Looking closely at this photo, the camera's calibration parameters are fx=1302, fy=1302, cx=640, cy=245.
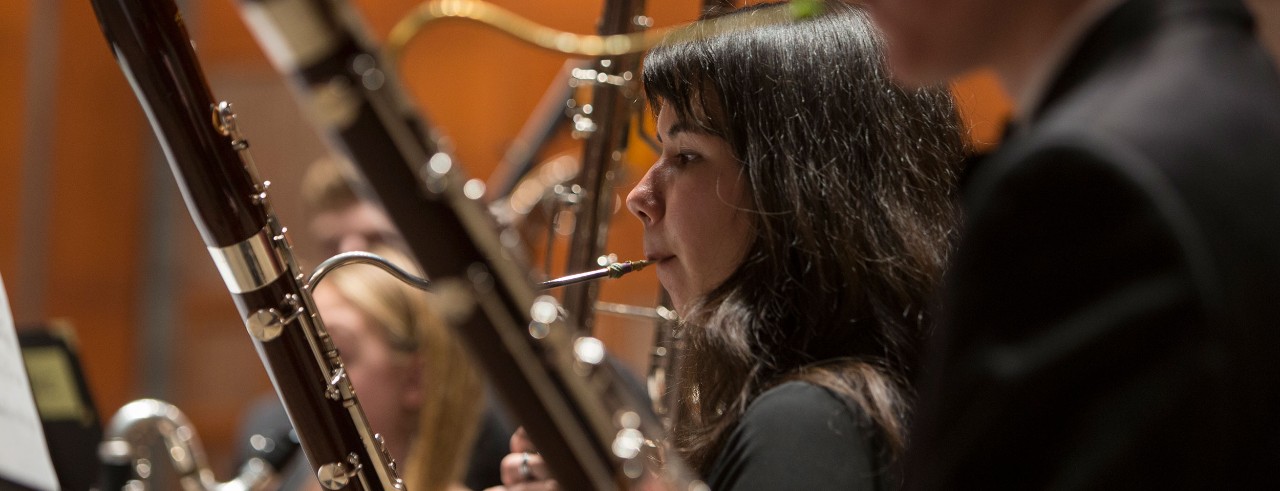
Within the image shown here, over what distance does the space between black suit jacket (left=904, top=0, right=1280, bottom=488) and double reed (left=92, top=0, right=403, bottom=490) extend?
42 cm

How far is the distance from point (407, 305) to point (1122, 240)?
1506mm

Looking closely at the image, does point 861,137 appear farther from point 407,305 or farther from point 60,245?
point 60,245

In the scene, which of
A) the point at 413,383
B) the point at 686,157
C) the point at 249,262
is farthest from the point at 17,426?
the point at 413,383

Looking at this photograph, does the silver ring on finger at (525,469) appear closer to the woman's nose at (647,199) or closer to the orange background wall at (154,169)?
the woman's nose at (647,199)

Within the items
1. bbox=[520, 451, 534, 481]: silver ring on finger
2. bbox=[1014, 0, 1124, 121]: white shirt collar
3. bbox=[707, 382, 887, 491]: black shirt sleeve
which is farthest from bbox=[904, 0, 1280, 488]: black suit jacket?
bbox=[520, 451, 534, 481]: silver ring on finger

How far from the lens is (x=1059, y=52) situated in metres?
0.48

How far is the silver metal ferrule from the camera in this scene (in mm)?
721

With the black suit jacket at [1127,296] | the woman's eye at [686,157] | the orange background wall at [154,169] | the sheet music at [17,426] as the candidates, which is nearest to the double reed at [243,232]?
the sheet music at [17,426]

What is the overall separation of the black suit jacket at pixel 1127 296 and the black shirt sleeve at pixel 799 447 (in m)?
0.34

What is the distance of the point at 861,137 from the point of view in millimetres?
933

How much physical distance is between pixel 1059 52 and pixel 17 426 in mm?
673

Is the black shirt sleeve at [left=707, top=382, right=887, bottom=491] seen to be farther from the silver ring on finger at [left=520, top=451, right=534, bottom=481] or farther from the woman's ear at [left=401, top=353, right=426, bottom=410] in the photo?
the woman's ear at [left=401, top=353, right=426, bottom=410]

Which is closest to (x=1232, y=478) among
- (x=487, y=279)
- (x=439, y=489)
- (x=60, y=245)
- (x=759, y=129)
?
(x=487, y=279)

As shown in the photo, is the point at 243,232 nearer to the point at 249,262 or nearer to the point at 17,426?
the point at 249,262
